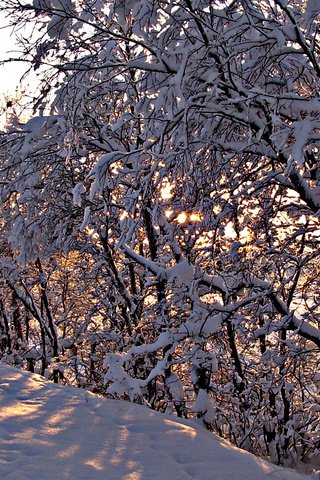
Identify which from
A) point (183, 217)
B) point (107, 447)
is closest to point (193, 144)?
point (183, 217)

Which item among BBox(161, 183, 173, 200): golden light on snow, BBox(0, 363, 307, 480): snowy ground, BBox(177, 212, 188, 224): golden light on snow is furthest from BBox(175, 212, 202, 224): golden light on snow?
BBox(0, 363, 307, 480): snowy ground

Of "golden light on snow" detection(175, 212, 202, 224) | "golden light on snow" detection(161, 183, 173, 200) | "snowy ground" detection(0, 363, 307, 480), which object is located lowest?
"snowy ground" detection(0, 363, 307, 480)

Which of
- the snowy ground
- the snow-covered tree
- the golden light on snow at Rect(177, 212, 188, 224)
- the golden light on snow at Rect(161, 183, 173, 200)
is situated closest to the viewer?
the snowy ground

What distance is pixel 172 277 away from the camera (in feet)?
19.3

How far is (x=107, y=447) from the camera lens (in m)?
3.55

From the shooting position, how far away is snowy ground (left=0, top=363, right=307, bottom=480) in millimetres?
3117

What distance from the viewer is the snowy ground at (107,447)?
312cm

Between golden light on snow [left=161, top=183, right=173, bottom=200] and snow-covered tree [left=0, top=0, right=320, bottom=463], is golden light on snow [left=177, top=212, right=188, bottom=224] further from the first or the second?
golden light on snow [left=161, top=183, right=173, bottom=200]

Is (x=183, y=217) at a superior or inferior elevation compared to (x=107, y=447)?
superior

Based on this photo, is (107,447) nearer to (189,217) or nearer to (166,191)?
(189,217)

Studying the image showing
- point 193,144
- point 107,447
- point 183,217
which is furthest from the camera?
point 183,217

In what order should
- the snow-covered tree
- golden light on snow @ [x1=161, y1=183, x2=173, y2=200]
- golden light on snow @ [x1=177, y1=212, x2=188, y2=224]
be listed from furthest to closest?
golden light on snow @ [x1=177, y1=212, x2=188, y2=224] → golden light on snow @ [x1=161, y1=183, x2=173, y2=200] → the snow-covered tree

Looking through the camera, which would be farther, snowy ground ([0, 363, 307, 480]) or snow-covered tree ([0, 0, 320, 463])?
snow-covered tree ([0, 0, 320, 463])

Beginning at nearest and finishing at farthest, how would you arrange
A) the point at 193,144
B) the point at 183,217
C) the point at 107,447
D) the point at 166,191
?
the point at 107,447
the point at 193,144
the point at 183,217
the point at 166,191
